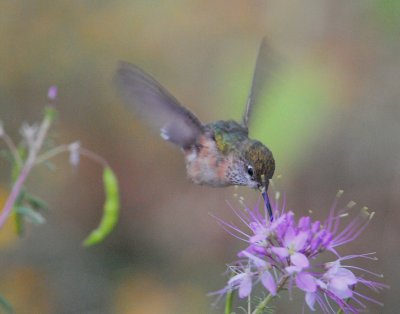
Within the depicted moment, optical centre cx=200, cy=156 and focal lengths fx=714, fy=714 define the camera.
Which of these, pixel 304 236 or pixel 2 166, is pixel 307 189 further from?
pixel 304 236

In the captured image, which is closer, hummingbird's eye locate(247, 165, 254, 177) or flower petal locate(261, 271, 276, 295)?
flower petal locate(261, 271, 276, 295)

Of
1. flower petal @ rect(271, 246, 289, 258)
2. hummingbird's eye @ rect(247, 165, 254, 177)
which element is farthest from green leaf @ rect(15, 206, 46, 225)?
hummingbird's eye @ rect(247, 165, 254, 177)

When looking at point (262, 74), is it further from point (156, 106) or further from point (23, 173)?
point (23, 173)

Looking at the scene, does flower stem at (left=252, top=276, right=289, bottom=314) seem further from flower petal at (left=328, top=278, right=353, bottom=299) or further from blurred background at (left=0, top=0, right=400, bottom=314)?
blurred background at (left=0, top=0, right=400, bottom=314)

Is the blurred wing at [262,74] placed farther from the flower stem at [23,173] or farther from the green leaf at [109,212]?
the flower stem at [23,173]

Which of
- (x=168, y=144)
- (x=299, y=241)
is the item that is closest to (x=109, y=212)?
(x=299, y=241)

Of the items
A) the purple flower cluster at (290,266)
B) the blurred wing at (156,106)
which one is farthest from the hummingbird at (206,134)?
the purple flower cluster at (290,266)
